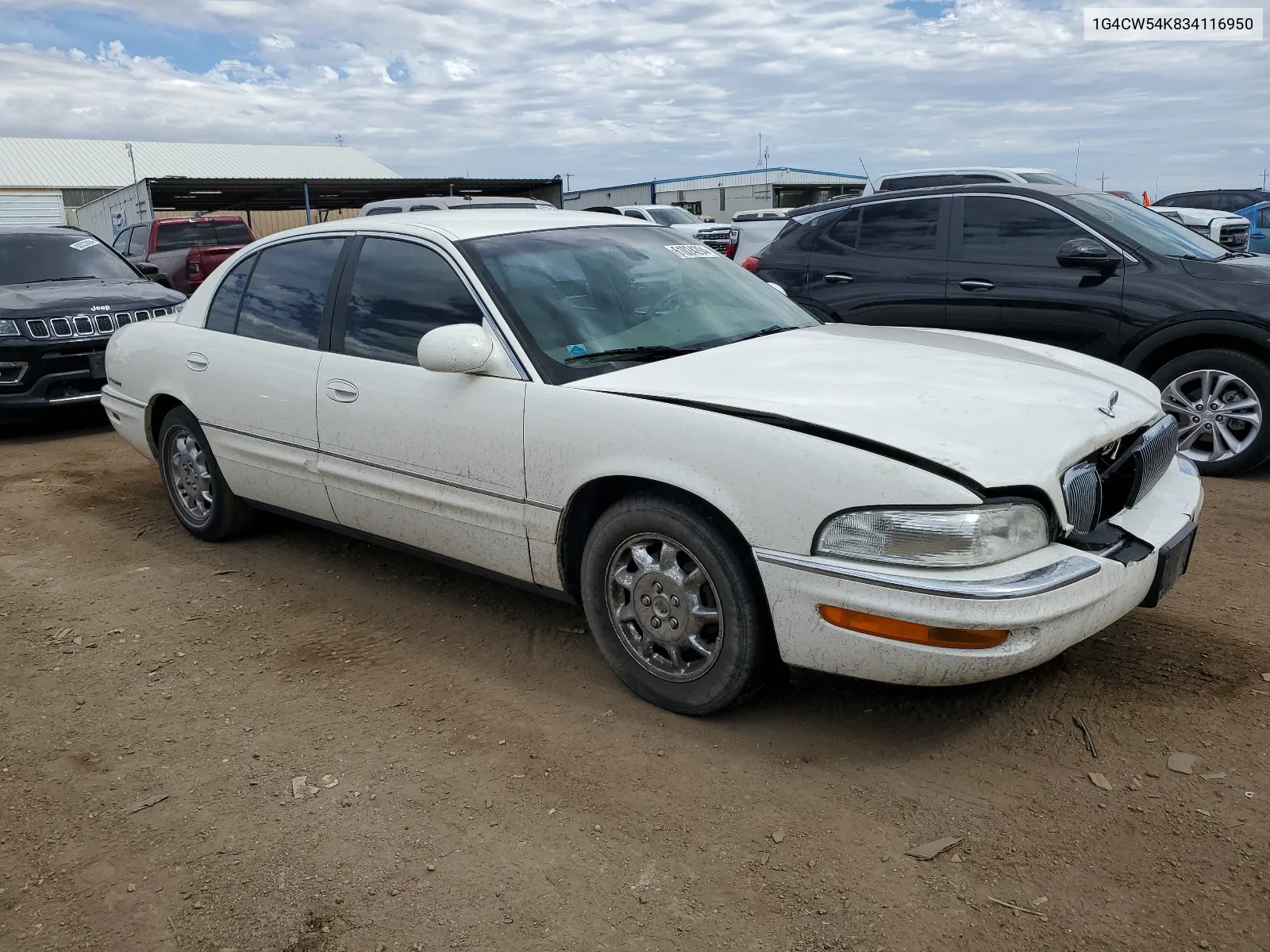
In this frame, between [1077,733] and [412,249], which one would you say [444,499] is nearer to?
[412,249]

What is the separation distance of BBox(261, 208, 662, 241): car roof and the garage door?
913 inches

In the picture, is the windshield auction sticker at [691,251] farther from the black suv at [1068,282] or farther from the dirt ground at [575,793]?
the black suv at [1068,282]

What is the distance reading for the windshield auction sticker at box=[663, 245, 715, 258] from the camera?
14.4 feet

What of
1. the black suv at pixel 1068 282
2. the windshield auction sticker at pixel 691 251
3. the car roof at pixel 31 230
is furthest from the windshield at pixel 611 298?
the car roof at pixel 31 230

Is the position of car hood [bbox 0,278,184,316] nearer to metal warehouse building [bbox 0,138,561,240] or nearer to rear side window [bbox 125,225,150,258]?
rear side window [bbox 125,225,150,258]

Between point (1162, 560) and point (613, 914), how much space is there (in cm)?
191

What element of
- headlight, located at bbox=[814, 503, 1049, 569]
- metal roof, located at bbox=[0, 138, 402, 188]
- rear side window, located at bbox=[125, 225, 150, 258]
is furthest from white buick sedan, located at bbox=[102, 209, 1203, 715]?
metal roof, located at bbox=[0, 138, 402, 188]

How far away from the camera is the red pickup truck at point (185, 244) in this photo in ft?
47.9

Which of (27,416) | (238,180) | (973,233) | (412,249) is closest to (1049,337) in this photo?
(973,233)

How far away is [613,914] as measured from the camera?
2.45m

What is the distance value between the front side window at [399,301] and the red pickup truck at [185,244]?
447 inches

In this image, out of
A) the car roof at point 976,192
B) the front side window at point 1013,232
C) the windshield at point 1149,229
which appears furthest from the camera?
the car roof at point 976,192

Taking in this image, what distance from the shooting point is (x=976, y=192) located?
22.7ft

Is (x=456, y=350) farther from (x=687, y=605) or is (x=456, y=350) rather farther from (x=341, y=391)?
(x=687, y=605)
